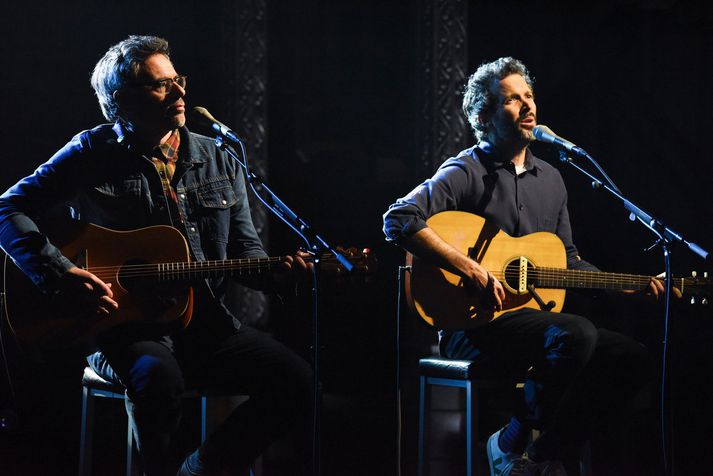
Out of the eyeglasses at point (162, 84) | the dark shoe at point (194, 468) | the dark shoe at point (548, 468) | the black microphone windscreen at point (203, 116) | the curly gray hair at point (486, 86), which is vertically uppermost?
the curly gray hair at point (486, 86)

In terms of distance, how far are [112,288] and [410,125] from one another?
312 cm

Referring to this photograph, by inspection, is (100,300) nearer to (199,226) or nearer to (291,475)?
(199,226)

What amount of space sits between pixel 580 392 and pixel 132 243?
1752 millimetres

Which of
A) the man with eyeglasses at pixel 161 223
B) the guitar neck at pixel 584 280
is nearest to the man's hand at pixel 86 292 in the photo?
the man with eyeglasses at pixel 161 223

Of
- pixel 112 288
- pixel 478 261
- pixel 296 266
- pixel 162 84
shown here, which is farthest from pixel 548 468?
pixel 162 84

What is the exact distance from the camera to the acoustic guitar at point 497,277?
2973 millimetres

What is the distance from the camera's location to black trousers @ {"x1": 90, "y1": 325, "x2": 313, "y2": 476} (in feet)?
7.92

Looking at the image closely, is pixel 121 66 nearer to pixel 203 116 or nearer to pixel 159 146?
pixel 159 146

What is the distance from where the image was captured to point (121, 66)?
2.84 metres

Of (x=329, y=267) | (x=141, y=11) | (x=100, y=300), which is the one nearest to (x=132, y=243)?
(x=100, y=300)

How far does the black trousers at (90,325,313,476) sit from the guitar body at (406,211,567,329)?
590 mm

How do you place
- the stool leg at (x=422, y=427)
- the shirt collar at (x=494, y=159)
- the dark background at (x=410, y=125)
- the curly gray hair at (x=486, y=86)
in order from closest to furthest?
the stool leg at (x=422, y=427) → the shirt collar at (x=494, y=159) → the curly gray hair at (x=486, y=86) → the dark background at (x=410, y=125)

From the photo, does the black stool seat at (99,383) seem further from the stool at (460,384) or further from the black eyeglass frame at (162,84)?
the stool at (460,384)

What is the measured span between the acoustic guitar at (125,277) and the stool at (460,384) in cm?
68
